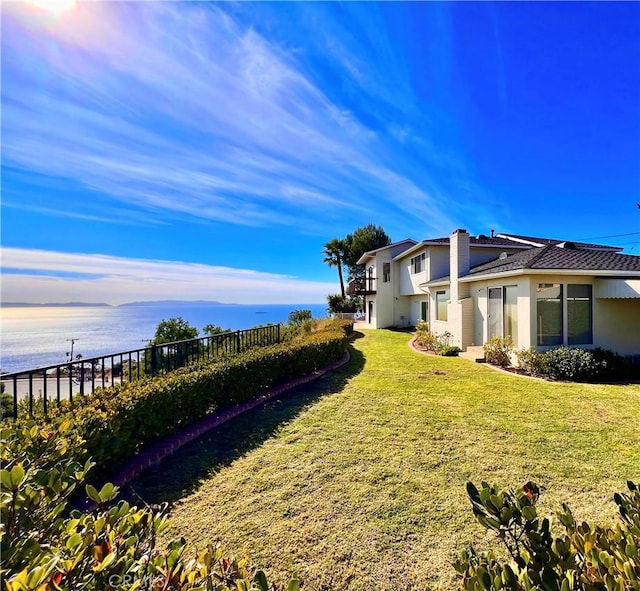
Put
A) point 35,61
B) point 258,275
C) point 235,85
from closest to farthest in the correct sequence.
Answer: point 35,61, point 235,85, point 258,275

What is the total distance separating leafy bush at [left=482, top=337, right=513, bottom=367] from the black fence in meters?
8.11

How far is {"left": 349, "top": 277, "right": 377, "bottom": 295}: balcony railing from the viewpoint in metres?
26.1

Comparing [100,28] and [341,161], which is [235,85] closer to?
[100,28]

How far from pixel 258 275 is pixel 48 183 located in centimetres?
3782

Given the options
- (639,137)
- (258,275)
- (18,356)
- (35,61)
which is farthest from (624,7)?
(18,356)

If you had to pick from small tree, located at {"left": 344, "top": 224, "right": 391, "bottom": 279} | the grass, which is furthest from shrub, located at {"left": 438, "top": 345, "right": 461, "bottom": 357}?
small tree, located at {"left": 344, "top": 224, "right": 391, "bottom": 279}

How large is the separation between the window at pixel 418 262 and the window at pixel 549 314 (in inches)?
396

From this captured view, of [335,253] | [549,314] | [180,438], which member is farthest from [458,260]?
[335,253]

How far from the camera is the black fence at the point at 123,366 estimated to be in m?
3.96

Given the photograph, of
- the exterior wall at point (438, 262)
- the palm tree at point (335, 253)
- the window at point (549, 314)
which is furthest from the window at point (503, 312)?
the palm tree at point (335, 253)

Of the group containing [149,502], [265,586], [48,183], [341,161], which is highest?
[341,161]

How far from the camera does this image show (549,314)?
10.6 m

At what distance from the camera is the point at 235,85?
7.26 m

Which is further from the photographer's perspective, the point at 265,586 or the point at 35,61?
the point at 35,61
